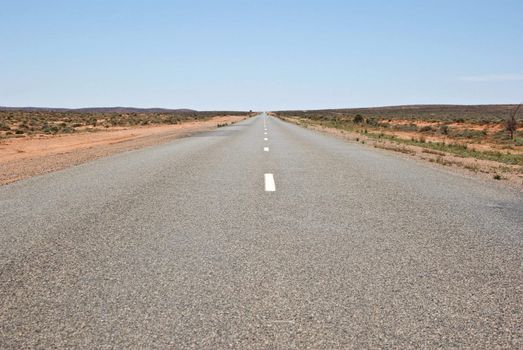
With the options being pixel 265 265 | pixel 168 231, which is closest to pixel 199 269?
pixel 265 265

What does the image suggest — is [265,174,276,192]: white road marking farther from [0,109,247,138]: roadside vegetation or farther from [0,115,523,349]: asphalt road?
[0,109,247,138]: roadside vegetation

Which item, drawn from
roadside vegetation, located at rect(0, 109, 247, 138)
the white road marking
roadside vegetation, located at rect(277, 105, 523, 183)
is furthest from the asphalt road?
roadside vegetation, located at rect(0, 109, 247, 138)

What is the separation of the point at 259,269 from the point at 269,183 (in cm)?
520

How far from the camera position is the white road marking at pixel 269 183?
8.70m

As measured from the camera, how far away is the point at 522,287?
391 cm

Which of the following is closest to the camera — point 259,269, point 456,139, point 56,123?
point 259,269


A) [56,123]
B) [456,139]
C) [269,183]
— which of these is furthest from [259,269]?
[56,123]

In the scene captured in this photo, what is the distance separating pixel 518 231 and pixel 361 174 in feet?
17.5

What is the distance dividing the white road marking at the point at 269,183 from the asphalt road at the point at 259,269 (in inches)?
9.3

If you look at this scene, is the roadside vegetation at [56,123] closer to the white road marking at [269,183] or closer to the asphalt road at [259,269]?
the white road marking at [269,183]

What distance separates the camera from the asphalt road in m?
3.09

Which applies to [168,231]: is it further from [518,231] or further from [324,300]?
[518,231]

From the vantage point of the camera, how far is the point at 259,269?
14.0 ft

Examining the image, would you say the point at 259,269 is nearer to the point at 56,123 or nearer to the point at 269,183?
the point at 269,183
